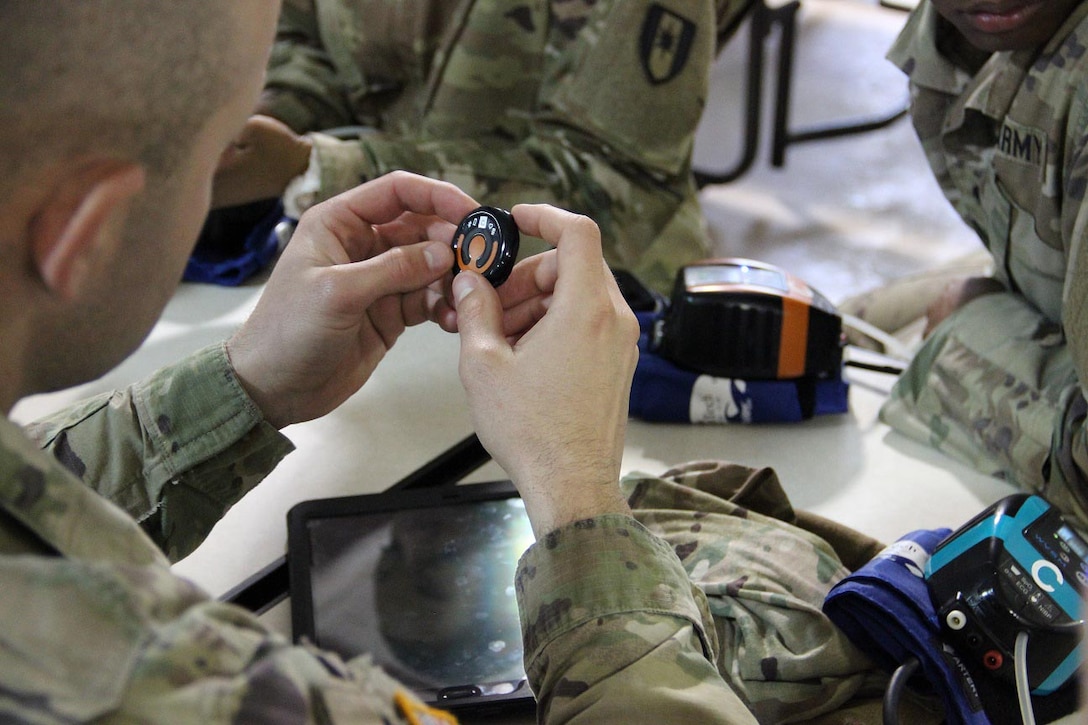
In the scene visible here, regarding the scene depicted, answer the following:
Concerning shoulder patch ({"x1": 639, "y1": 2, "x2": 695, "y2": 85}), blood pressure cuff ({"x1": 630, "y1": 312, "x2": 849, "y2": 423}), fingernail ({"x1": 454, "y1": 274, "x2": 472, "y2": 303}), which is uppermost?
fingernail ({"x1": 454, "y1": 274, "x2": 472, "y2": 303})

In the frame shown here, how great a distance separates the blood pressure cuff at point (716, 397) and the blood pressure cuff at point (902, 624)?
343 millimetres

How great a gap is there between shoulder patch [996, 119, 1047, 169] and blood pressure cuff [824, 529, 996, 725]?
0.59 m

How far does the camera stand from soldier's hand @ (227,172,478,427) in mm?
953

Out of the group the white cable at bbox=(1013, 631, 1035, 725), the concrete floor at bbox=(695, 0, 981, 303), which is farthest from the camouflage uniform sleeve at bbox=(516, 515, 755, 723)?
the concrete floor at bbox=(695, 0, 981, 303)

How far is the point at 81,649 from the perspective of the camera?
484mm

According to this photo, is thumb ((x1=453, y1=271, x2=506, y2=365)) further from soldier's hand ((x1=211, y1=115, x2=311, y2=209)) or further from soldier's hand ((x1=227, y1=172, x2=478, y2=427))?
soldier's hand ((x1=211, y1=115, x2=311, y2=209))

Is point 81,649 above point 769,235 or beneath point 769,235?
above

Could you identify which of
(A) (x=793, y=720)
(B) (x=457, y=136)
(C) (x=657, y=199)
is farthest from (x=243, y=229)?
(A) (x=793, y=720)

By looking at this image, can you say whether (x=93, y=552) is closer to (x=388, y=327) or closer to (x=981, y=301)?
(x=388, y=327)

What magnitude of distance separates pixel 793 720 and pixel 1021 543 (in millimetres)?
236

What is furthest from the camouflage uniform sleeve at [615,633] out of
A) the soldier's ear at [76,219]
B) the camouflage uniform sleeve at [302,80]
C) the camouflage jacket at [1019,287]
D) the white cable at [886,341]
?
the camouflage uniform sleeve at [302,80]

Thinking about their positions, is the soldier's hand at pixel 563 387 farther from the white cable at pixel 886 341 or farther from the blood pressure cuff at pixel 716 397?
the white cable at pixel 886 341

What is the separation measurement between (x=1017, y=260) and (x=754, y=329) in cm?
42

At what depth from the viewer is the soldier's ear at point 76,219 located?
1.89 feet
